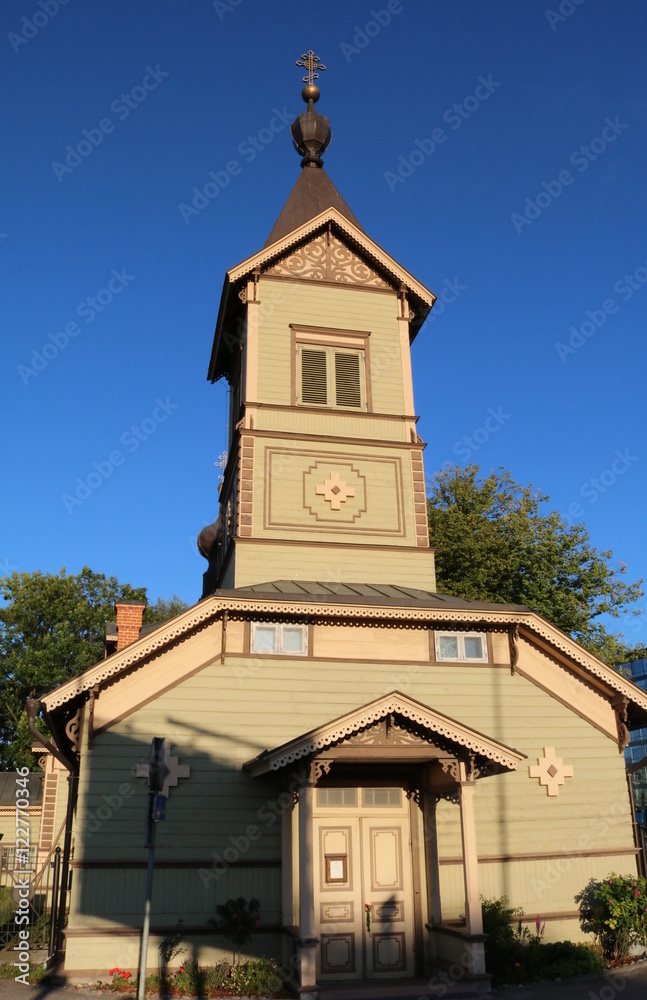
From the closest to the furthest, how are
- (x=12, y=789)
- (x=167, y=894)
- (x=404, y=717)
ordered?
(x=404, y=717), (x=167, y=894), (x=12, y=789)

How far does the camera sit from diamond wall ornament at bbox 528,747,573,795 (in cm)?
1521

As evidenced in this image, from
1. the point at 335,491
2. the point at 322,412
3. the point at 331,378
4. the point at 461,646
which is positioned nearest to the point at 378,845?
the point at 461,646

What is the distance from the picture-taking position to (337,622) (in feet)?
50.6

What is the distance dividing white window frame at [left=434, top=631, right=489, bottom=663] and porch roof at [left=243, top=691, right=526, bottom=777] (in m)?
2.51

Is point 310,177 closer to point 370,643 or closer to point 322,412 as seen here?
point 322,412

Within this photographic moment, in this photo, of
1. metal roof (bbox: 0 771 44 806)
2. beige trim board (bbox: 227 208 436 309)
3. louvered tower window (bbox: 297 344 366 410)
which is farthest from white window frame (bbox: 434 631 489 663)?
metal roof (bbox: 0 771 44 806)

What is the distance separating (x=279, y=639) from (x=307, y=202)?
12200mm

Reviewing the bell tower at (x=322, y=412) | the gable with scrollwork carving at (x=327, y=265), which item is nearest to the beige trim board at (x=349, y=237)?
the bell tower at (x=322, y=412)

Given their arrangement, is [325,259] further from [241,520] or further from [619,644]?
[619,644]

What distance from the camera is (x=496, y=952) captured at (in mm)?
13234

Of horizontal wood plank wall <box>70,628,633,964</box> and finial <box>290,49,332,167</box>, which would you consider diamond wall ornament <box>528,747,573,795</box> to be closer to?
horizontal wood plank wall <box>70,628,633,964</box>

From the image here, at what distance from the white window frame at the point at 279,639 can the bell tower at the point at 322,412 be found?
1.73 m

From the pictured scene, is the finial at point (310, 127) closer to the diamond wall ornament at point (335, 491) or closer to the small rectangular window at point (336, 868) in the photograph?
the diamond wall ornament at point (335, 491)

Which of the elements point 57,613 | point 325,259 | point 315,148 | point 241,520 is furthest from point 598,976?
point 57,613
